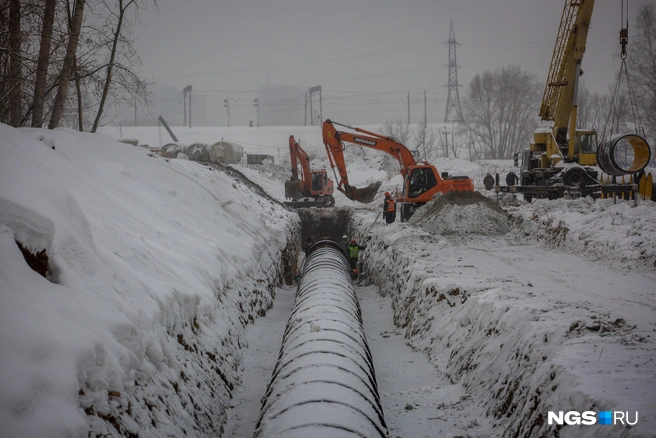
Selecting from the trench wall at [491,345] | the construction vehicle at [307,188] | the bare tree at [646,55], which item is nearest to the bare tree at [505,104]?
the bare tree at [646,55]

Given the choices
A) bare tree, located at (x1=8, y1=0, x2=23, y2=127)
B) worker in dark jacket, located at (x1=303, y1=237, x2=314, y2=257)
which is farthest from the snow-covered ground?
worker in dark jacket, located at (x1=303, y1=237, x2=314, y2=257)

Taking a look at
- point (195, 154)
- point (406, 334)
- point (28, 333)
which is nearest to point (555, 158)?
point (406, 334)

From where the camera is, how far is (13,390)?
300cm

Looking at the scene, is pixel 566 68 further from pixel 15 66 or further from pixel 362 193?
pixel 15 66

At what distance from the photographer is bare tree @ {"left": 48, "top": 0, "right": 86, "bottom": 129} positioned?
37.7 feet

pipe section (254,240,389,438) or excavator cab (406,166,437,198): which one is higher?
excavator cab (406,166,437,198)

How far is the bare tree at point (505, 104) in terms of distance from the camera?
216ft

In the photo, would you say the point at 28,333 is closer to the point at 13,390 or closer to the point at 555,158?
the point at 13,390

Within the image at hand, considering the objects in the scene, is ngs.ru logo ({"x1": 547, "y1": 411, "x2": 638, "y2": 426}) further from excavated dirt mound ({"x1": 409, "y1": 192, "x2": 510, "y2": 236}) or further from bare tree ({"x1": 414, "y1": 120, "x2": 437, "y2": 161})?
bare tree ({"x1": 414, "y1": 120, "x2": 437, "y2": 161})

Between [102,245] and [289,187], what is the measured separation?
2440 centimetres

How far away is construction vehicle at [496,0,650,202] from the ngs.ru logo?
18858 mm

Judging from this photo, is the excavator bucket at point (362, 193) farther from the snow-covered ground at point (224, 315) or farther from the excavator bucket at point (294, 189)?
the excavator bucket at point (294, 189)

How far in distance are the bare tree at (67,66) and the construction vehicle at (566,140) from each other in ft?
61.8

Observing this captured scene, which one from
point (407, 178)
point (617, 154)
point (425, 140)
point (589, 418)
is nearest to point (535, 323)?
point (589, 418)
